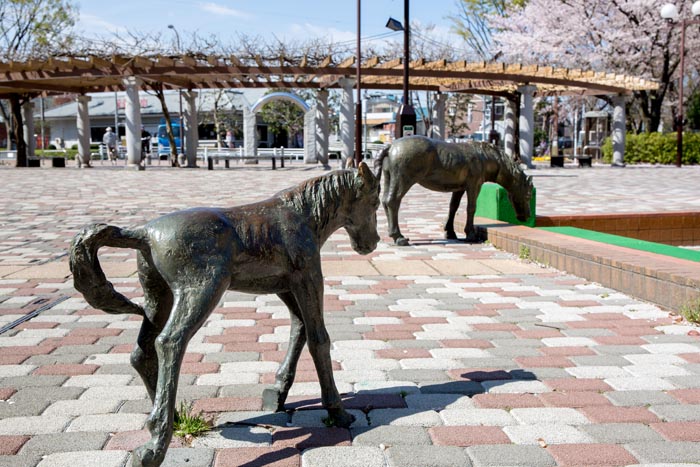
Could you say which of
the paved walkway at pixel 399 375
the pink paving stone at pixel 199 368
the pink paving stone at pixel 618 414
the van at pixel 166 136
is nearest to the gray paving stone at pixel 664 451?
the paved walkway at pixel 399 375

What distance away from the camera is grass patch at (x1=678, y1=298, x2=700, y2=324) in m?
5.04

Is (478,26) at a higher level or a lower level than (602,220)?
higher

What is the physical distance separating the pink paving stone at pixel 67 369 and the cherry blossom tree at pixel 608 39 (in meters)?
32.8

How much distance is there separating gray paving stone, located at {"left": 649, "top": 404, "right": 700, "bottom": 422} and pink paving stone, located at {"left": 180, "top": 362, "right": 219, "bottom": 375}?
2373 millimetres

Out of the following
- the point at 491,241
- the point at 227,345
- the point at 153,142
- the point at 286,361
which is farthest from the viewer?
the point at 153,142

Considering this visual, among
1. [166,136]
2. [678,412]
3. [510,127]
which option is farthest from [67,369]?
[166,136]

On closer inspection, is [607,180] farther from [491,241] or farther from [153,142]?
[153,142]

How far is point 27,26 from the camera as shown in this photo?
37969 mm

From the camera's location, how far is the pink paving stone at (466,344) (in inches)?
178

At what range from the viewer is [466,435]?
121 inches

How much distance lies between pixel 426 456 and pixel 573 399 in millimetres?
1073

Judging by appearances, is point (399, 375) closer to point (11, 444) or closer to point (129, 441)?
point (129, 441)

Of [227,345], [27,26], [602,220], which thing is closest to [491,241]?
[602,220]

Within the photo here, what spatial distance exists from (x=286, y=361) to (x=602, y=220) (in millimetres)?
7605
